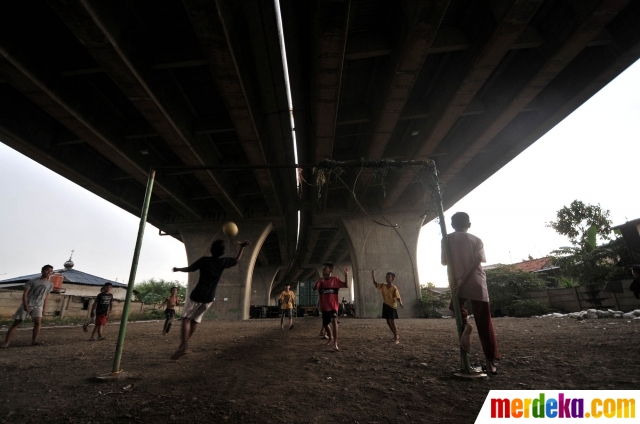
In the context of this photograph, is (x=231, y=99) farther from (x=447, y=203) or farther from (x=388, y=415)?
(x=447, y=203)

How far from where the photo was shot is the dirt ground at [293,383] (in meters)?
2.52

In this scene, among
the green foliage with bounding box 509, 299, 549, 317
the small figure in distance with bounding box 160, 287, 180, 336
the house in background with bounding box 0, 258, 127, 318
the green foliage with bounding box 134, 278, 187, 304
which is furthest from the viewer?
the green foliage with bounding box 134, 278, 187, 304

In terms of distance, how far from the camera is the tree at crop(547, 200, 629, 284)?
51.2 feet

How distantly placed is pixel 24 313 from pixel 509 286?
2143cm

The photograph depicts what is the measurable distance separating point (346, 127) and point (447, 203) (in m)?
10.2

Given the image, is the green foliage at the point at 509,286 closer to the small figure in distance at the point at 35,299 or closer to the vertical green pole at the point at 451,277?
the vertical green pole at the point at 451,277

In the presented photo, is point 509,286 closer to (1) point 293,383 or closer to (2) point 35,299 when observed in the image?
(1) point 293,383

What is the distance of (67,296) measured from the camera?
19391 mm

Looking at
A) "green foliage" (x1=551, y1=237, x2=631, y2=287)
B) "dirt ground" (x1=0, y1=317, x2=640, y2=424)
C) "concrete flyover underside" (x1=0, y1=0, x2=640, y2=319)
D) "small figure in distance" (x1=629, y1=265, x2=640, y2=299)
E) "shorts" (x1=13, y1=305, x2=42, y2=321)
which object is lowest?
"dirt ground" (x1=0, y1=317, x2=640, y2=424)

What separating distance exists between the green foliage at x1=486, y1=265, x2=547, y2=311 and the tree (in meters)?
2.18

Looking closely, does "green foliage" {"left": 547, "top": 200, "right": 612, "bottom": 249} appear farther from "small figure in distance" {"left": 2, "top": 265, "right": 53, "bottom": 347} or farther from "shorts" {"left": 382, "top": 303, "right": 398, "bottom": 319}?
"small figure in distance" {"left": 2, "top": 265, "right": 53, "bottom": 347}

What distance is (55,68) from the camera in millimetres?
7824

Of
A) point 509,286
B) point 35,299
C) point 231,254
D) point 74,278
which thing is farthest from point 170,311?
point 74,278

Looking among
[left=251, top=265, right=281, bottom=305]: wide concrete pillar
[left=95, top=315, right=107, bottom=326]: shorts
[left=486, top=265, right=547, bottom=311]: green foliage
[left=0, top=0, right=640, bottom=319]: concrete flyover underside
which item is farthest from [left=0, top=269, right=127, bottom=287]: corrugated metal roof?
[left=486, top=265, right=547, bottom=311]: green foliage
